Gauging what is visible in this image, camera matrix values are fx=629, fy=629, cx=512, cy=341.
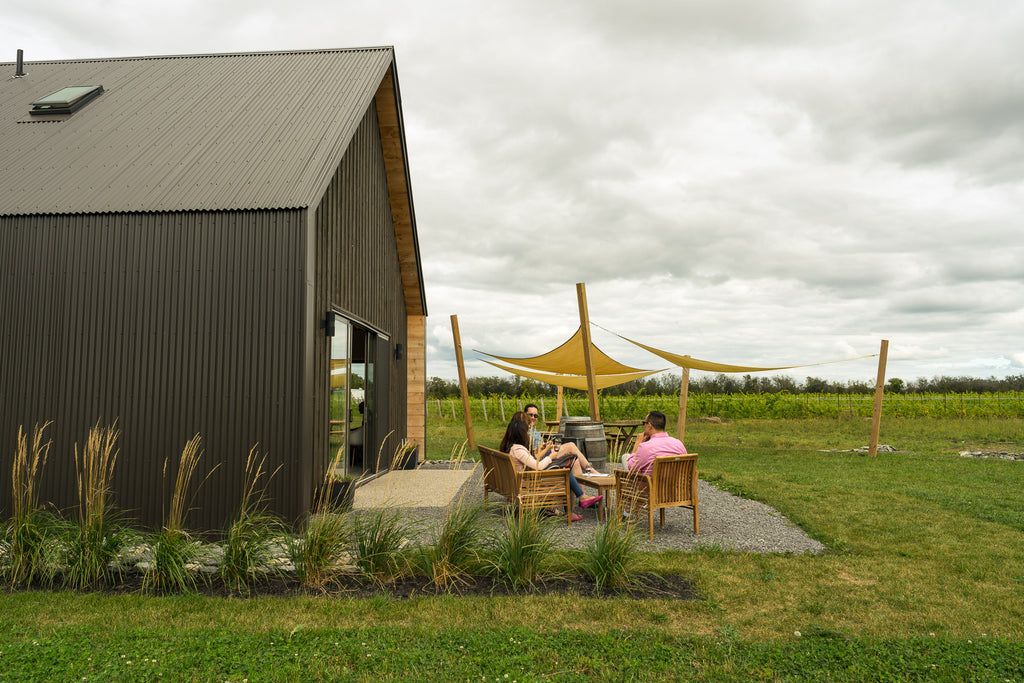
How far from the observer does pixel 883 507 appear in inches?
258

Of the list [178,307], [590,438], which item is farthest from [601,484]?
[178,307]

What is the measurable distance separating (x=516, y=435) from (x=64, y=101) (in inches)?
268

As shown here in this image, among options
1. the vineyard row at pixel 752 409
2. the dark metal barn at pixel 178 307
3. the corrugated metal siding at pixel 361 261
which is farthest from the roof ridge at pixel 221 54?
the vineyard row at pixel 752 409

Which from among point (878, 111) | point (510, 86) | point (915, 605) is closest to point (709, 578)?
point (915, 605)

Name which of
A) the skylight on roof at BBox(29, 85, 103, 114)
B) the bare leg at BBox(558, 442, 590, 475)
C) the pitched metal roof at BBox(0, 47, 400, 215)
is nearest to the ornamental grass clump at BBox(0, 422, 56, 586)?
the pitched metal roof at BBox(0, 47, 400, 215)

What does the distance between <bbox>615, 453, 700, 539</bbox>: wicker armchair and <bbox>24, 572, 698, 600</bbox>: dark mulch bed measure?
Answer: 123 cm

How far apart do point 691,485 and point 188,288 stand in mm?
4544

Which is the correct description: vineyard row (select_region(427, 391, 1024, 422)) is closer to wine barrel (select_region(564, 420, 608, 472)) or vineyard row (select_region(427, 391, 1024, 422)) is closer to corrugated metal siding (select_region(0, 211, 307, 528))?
wine barrel (select_region(564, 420, 608, 472))

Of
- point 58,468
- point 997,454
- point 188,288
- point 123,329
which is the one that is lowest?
point 997,454

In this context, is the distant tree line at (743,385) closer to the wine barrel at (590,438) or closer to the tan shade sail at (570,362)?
the tan shade sail at (570,362)

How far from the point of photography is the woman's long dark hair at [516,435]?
242 inches

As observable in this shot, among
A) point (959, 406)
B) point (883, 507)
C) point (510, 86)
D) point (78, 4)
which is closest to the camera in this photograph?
point (883, 507)

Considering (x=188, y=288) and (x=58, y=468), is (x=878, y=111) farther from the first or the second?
(x=58, y=468)

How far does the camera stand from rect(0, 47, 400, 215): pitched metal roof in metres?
5.52
